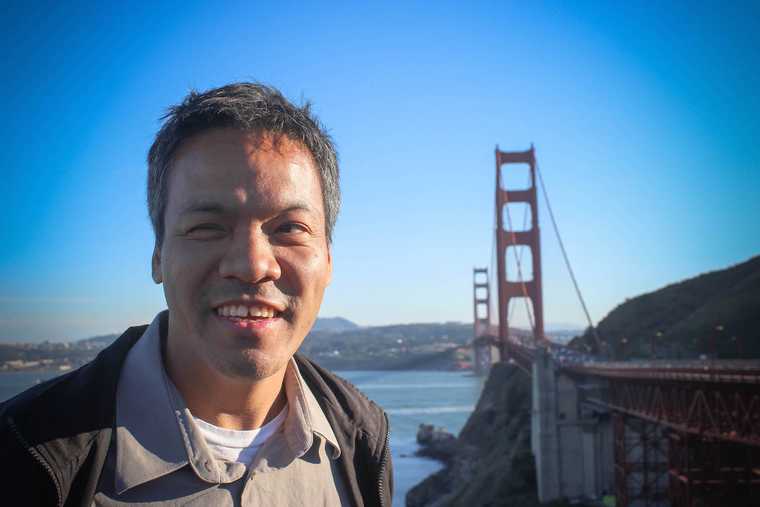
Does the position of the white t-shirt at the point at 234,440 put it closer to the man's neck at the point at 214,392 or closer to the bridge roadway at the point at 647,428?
→ the man's neck at the point at 214,392

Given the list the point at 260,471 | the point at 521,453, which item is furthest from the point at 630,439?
the point at 260,471

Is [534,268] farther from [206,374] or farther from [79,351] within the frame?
[206,374]

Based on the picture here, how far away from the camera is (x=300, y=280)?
116 centimetres

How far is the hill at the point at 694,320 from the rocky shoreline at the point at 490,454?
16.3 ft

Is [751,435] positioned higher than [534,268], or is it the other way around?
[534,268]

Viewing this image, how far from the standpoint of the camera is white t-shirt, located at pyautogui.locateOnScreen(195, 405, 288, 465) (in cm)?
117


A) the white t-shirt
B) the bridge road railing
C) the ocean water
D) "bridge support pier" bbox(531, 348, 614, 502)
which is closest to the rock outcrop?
"bridge support pier" bbox(531, 348, 614, 502)

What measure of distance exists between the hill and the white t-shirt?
71.3 feet

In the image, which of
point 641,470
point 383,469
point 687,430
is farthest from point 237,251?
point 641,470

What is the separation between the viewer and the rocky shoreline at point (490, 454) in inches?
832

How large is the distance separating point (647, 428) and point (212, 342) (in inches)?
808

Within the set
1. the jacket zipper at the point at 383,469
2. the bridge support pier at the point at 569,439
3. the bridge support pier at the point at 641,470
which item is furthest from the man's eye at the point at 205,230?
the bridge support pier at the point at 569,439

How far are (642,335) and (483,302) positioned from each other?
3087cm

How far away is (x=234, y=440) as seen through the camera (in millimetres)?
1195
